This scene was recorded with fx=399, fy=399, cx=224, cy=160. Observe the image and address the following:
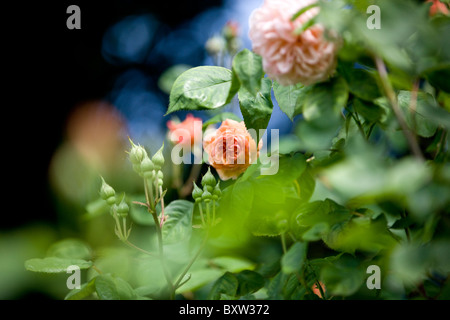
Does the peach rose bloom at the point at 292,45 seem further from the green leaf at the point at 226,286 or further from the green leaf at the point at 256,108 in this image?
the green leaf at the point at 226,286

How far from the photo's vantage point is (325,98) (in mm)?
395

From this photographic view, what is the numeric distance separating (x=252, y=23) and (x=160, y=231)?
30 centimetres

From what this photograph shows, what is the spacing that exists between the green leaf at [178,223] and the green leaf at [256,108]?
179mm

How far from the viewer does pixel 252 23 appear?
1.42ft

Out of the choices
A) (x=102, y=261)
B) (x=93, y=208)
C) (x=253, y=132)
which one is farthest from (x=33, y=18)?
(x=253, y=132)

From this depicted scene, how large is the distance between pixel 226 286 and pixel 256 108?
0.25m

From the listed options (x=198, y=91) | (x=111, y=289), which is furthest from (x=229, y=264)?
(x=198, y=91)

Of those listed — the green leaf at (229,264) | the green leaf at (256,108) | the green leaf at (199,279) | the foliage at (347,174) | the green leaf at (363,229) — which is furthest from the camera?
the green leaf at (229,264)

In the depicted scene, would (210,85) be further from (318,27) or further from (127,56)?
(127,56)

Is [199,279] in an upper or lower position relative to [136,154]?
lower

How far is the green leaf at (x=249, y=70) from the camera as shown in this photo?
1.39 ft

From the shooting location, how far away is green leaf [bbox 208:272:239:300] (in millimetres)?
556

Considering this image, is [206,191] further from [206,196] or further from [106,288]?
[106,288]

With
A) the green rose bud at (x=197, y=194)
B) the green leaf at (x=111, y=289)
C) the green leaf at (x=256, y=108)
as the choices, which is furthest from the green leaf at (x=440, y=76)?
the green leaf at (x=111, y=289)
